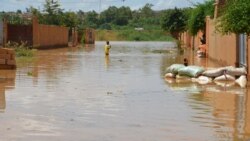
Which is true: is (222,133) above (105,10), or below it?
below

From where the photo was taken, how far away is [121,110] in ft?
37.5

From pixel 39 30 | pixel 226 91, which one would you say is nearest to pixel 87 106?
pixel 226 91

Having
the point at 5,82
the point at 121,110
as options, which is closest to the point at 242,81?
the point at 121,110

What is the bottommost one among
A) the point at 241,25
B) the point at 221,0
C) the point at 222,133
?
the point at 222,133

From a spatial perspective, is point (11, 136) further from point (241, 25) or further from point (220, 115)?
point (241, 25)

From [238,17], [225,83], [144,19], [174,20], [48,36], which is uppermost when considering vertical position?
[144,19]

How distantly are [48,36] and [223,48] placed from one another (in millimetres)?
27776

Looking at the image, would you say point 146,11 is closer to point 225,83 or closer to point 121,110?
point 225,83

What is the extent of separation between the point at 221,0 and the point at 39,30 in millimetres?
20977

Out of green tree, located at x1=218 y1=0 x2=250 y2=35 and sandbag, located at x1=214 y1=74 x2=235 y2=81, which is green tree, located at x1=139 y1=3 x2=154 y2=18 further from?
green tree, located at x1=218 y1=0 x2=250 y2=35

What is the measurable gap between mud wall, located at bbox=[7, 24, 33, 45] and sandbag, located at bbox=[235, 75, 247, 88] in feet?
98.9

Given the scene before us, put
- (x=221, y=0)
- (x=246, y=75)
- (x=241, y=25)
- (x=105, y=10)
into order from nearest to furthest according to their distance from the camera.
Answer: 1. (x=241, y=25)
2. (x=246, y=75)
3. (x=221, y=0)
4. (x=105, y=10)

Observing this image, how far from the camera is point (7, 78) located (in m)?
18.6

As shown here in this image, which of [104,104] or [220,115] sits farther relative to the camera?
[104,104]
